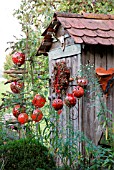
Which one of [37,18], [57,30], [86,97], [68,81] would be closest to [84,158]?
[86,97]

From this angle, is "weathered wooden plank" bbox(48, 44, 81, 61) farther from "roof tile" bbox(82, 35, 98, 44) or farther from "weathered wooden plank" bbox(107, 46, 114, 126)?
"weathered wooden plank" bbox(107, 46, 114, 126)

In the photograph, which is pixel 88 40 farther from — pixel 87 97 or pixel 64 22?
pixel 87 97

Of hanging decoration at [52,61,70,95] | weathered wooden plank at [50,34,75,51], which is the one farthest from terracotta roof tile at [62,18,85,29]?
hanging decoration at [52,61,70,95]

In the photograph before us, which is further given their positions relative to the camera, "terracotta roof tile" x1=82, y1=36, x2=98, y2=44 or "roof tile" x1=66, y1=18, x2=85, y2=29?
"roof tile" x1=66, y1=18, x2=85, y2=29

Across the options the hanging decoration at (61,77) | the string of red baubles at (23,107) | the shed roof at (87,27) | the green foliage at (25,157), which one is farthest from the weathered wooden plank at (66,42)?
the green foliage at (25,157)

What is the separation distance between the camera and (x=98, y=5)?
7.14 m

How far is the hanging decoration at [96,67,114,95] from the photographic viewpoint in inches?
168

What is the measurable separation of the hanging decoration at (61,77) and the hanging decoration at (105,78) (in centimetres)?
51

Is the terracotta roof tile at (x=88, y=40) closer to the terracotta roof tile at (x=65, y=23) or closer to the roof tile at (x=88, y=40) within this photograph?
the roof tile at (x=88, y=40)

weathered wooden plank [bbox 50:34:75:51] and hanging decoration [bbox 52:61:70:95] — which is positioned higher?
weathered wooden plank [bbox 50:34:75:51]

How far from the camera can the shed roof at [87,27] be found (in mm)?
4219

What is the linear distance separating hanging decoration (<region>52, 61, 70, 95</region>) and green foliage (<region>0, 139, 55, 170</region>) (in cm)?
114

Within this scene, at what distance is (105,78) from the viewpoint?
4297 mm

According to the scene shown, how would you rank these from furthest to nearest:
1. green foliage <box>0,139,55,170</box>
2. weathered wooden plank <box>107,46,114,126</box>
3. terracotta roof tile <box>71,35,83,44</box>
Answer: weathered wooden plank <box>107,46,114,126</box> < terracotta roof tile <box>71,35,83,44</box> < green foliage <box>0,139,55,170</box>
